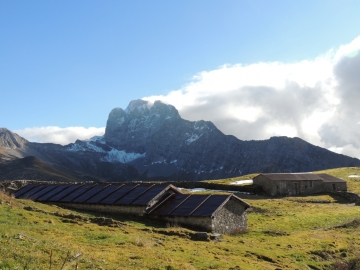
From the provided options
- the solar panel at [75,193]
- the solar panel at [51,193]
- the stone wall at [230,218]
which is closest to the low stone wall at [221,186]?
the solar panel at [51,193]

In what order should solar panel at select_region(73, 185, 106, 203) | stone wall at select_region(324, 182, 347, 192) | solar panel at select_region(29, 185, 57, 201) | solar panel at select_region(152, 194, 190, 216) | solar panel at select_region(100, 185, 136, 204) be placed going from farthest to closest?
stone wall at select_region(324, 182, 347, 192)
solar panel at select_region(29, 185, 57, 201)
solar panel at select_region(73, 185, 106, 203)
solar panel at select_region(100, 185, 136, 204)
solar panel at select_region(152, 194, 190, 216)

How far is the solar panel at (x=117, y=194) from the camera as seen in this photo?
137ft

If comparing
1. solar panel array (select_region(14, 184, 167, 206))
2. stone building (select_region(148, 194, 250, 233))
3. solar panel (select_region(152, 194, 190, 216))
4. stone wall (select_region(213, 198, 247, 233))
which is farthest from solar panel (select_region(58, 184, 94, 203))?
stone wall (select_region(213, 198, 247, 233))

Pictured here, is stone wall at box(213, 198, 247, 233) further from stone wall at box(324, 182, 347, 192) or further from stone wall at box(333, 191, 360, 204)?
stone wall at box(324, 182, 347, 192)

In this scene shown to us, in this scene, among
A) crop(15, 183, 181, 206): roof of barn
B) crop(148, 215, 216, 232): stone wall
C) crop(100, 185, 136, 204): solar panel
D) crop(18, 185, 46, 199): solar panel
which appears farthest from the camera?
crop(18, 185, 46, 199): solar panel

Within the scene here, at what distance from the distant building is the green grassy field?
37810 millimetres

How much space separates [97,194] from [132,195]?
579cm

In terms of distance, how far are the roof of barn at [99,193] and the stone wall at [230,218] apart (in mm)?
8393

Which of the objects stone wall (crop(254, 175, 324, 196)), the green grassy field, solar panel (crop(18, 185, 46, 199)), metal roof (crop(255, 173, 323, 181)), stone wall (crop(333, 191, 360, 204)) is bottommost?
the green grassy field

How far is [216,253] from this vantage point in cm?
2430

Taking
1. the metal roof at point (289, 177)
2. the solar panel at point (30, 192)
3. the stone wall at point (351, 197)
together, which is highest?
the metal roof at point (289, 177)

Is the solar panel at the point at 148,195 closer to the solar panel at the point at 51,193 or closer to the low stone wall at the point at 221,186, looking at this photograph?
the solar panel at the point at 51,193

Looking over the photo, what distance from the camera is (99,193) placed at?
149 ft

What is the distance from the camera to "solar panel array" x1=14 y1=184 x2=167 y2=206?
41.0m
